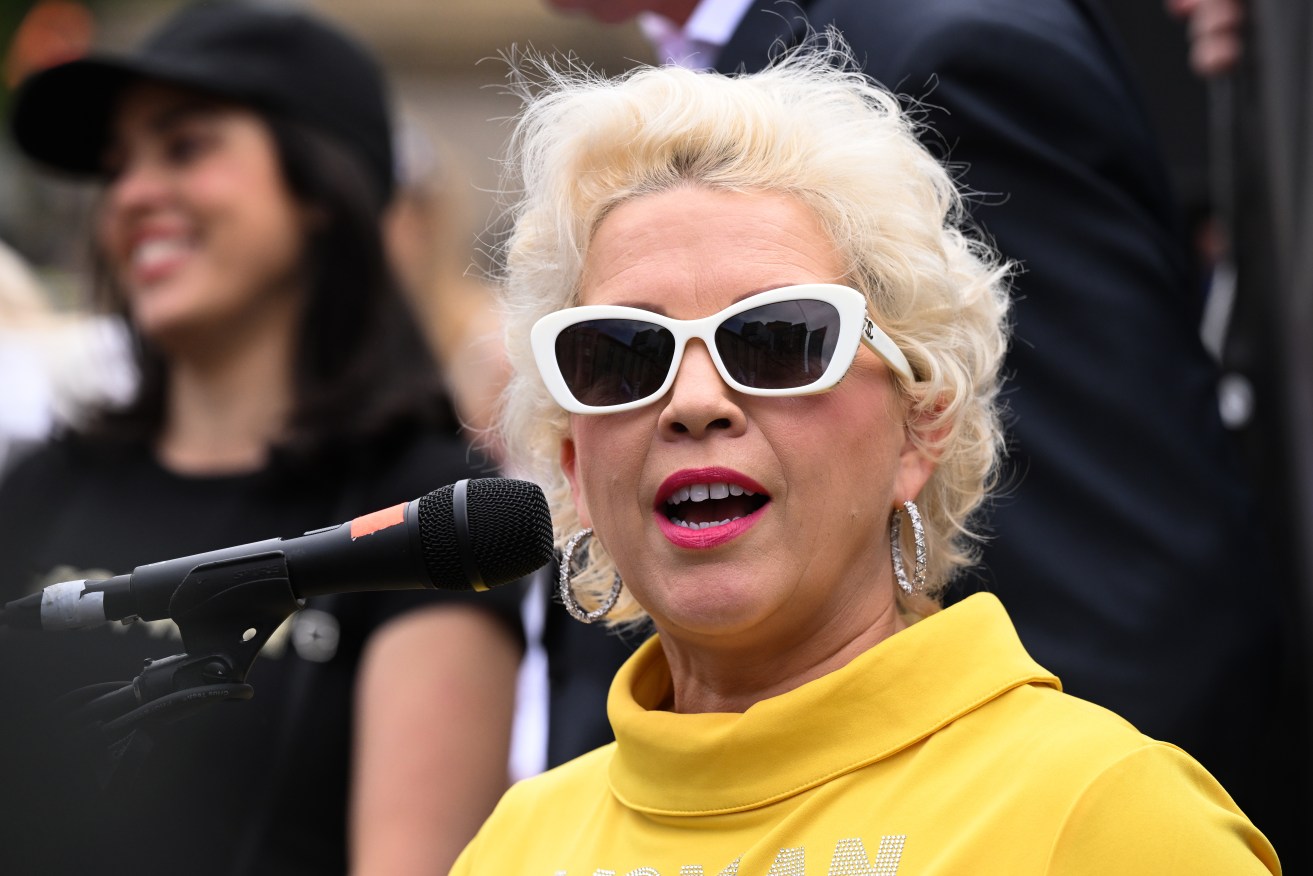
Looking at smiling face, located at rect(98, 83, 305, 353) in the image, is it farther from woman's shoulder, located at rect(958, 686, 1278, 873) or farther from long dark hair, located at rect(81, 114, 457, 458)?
woman's shoulder, located at rect(958, 686, 1278, 873)

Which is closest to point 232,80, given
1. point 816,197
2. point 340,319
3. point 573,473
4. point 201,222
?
point 201,222

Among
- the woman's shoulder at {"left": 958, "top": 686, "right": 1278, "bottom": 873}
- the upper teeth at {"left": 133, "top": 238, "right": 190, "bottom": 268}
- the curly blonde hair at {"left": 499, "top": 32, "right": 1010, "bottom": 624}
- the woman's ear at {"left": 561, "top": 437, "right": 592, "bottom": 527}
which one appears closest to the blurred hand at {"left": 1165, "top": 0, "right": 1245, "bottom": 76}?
the curly blonde hair at {"left": 499, "top": 32, "right": 1010, "bottom": 624}

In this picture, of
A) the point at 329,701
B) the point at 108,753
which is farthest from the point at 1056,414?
the point at 108,753

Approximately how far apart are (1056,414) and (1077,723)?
996 mm

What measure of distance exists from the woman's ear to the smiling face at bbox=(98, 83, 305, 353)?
1554 millimetres

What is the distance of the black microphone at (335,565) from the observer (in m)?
1.77

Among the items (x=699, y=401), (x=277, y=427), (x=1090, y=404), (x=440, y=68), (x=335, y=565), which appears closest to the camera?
(x=335, y=565)

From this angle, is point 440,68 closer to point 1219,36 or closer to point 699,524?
point 1219,36

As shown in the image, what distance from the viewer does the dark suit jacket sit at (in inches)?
107

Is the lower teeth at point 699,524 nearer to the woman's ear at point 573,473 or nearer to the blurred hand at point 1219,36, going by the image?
the woman's ear at point 573,473

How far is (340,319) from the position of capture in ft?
12.7

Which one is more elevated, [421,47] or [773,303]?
[773,303]

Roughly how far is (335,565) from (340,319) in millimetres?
2178

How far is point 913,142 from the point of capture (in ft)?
7.95
